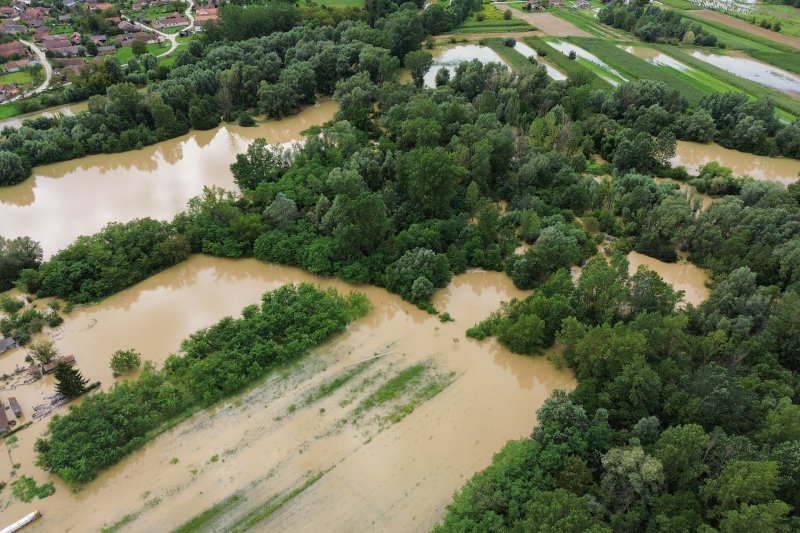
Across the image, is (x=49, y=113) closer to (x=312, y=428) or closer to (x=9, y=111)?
(x=9, y=111)

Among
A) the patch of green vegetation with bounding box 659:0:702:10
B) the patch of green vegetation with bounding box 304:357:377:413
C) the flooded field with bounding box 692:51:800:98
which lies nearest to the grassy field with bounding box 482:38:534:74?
the flooded field with bounding box 692:51:800:98

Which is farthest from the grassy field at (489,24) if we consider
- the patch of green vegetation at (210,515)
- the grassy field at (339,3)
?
the patch of green vegetation at (210,515)

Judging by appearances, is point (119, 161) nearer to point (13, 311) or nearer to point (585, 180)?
point (13, 311)

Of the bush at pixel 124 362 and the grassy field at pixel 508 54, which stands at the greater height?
the grassy field at pixel 508 54

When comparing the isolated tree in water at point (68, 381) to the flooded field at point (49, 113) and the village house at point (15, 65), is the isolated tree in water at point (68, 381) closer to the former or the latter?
the flooded field at point (49, 113)

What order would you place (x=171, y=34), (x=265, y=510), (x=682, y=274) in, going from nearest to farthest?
1. (x=265, y=510)
2. (x=682, y=274)
3. (x=171, y=34)

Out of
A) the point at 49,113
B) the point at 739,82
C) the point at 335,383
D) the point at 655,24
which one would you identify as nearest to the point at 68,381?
the point at 335,383
